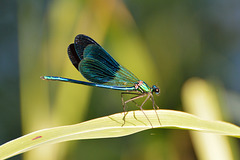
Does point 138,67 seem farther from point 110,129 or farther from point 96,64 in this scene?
point 110,129

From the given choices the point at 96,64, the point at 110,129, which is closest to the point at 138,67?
the point at 96,64

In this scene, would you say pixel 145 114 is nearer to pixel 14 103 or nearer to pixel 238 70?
pixel 238 70

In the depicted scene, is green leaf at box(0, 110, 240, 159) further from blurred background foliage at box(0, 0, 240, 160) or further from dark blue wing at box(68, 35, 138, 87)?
dark blue wing at box(68, 35, 138, 87)

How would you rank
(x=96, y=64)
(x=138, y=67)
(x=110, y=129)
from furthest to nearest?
(x=138, y=67)
(x=96, y=64)
(x=110, y=129)

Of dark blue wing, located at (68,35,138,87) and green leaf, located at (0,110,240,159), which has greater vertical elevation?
dark blue wing, located at (68,35,138,87)

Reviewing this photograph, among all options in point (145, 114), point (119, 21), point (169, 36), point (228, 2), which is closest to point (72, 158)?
point (145, 114)

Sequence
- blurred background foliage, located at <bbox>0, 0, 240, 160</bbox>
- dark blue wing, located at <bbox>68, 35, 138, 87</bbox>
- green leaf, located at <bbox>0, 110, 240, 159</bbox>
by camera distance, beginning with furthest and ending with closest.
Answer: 1. blurred background foliage, located at <bbox>0, 0, 240, 160</bbox>
2. dark blue wing, located at <bbox>68, 35, 138, 87</bbox>
3. green leaf, located at <bbox>0, 110, 240, 159</bbox>

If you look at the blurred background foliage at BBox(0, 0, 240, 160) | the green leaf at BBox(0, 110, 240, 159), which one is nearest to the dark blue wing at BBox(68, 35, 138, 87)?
the blurred background foliage at BBox(0, 0, 240, 160)
